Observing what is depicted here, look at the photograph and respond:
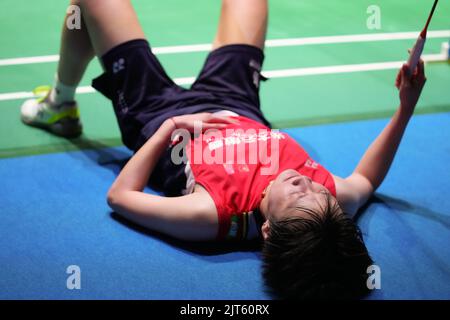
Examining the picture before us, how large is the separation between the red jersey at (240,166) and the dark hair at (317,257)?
16 cm

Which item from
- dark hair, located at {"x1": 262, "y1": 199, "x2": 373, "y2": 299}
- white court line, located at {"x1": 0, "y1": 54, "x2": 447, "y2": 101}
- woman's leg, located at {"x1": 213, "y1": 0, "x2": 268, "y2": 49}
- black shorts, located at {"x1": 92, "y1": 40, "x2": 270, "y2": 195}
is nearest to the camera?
dark hair, located at {"x1": 262, "y1": 199, "x2": 373, "y2": 299}

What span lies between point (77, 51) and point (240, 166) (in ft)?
2.92

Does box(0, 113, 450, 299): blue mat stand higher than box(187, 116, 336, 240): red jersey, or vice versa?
box(187, 116, 336, 240): red jersey

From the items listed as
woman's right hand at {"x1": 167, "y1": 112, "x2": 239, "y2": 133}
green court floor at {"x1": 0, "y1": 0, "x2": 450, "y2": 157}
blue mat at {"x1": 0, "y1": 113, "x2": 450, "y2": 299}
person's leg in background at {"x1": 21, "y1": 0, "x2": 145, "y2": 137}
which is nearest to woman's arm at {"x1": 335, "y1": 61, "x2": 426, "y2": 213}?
blue mat at {"x1": 0, "y1": 113, "x2": 450, "y2": 299}

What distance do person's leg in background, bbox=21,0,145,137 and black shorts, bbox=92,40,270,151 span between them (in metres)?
0.06

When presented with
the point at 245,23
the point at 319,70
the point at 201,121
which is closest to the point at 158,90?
the point at 201,121

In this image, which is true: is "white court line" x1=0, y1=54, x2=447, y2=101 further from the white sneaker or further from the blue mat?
the blue mat

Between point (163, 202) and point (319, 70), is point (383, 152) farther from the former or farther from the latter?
point (319, 70)

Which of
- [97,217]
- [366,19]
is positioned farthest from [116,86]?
[366,19]

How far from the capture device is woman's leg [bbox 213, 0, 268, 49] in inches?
96.1

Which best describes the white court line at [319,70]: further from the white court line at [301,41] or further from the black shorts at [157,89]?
the black shorts at [157,89]

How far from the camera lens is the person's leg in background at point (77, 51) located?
2312mm

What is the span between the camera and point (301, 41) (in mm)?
3645

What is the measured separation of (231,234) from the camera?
1952mm
